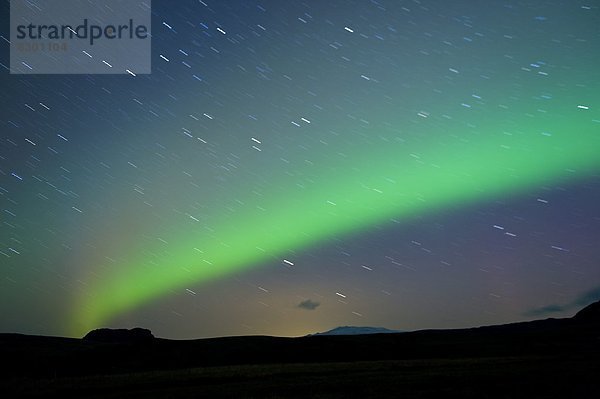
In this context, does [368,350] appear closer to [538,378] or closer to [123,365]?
[123,365]

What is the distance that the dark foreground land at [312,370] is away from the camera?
96.0 feet

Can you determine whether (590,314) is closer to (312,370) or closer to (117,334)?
(117,334)

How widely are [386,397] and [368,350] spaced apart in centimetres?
4555

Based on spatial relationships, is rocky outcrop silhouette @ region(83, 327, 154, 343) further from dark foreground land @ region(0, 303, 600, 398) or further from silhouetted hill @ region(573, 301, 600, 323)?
silhouetted hill @ region(573, 301, 600, 323)

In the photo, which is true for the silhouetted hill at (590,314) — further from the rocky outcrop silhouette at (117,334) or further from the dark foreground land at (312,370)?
the rocky outcrop silhouette at (117,334)

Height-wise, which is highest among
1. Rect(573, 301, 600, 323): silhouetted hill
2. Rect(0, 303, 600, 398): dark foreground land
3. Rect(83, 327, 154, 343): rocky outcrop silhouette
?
Rect(83, 327, 154, 343): rocky outcrop silhouette

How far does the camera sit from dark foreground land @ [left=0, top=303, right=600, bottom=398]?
2927cm

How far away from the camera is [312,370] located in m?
44.1

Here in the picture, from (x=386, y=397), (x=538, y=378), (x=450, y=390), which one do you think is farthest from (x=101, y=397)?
(x=538, y=378)

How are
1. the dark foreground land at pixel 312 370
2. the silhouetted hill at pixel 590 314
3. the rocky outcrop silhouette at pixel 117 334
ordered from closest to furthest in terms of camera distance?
the dark foreground land at pixel 312 370 → the rocky outcrop silhouette at pixel 117 334 → the silhouetted hill at pixel 590 314

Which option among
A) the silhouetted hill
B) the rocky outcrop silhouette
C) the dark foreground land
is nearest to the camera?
the dark foreground land

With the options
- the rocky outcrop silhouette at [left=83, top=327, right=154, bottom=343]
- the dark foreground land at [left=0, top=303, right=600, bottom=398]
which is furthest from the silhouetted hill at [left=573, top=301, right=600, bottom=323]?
the rocky outcrop silhouette at [left=83, top=327, right=154, bottom=343]

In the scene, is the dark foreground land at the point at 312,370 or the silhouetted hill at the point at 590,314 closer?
the dark foreground land at the point at 312,370

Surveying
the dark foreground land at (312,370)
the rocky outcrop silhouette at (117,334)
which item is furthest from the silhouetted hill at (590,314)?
the rocky outcrop silhouette at (117,334)
